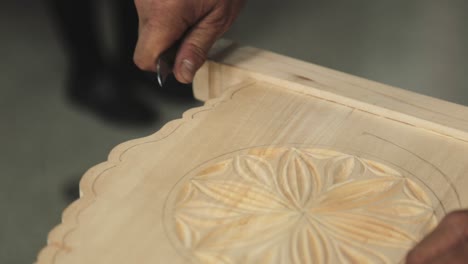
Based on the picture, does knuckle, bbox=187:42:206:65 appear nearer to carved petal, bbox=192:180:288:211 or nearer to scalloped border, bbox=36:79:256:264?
scalloped border, bbox=36:79:256:264

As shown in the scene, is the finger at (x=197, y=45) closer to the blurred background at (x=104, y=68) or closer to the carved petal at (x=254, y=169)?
the carved petal at (x=254, y=169)

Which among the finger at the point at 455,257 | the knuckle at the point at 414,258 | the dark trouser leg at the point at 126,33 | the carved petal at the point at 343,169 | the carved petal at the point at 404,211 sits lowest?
the dark trouser leg at the point at 126,33

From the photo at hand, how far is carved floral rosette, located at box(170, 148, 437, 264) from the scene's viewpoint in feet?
2.79

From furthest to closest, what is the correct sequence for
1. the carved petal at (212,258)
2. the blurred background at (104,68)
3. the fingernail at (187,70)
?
the blurred background at (104,68) → the fingernail at (187,70) → the carved petal at (212,258)

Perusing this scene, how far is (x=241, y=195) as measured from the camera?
3.09 feet

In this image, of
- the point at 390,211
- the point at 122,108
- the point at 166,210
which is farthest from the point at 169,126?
the point at 122,108

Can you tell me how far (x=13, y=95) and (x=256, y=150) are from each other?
4.96 ft

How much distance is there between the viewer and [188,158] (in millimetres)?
1004

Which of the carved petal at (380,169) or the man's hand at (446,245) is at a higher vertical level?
the man's hand at (446,245)

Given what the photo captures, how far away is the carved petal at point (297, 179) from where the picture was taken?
0.96 metres

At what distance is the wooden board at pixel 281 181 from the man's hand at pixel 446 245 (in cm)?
9

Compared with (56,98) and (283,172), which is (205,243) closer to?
(283,172)

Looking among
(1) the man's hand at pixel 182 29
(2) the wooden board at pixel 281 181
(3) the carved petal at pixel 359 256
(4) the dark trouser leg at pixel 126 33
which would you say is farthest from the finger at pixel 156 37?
(4) the dark trouser leg at pixel 126 33

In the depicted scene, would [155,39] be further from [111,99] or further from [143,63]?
[111,99]
